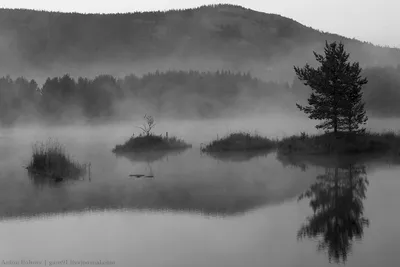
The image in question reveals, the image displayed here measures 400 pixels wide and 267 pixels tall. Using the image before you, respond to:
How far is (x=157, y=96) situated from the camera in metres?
114

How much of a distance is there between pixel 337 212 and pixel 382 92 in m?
72.1

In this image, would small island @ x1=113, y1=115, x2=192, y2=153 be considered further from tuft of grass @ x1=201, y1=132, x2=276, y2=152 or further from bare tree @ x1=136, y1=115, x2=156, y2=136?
tuft of grass @ x1=201, y1=132, x2=276, y2=152

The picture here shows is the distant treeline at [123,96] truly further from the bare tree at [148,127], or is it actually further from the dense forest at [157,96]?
the bare tree at [148,127]

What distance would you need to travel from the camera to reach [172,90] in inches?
4564

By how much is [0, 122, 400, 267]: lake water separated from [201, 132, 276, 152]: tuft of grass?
11.3 m

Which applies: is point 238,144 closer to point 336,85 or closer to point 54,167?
point 336,85

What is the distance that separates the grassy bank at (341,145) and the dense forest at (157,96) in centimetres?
4176

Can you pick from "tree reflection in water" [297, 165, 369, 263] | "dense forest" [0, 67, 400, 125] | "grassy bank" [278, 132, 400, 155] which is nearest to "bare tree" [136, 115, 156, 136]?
"grassy bank" [278, 132, 400, 155]

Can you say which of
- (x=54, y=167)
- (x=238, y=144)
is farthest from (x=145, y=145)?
(x=54, y=167)

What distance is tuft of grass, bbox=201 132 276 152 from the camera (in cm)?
4401

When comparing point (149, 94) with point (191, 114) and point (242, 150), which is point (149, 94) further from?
point (242, 150)

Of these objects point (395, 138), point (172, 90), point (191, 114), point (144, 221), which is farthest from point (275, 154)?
point (172, 90)

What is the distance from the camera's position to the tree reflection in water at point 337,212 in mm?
14117

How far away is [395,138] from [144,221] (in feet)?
103
